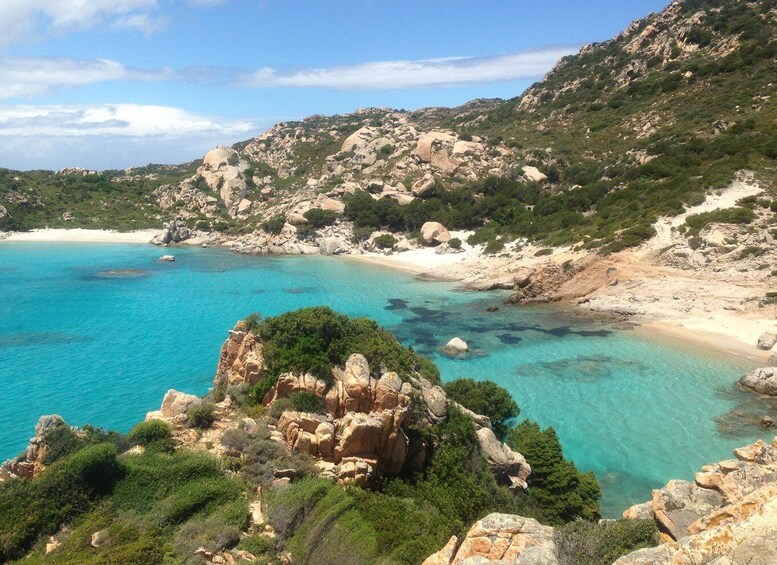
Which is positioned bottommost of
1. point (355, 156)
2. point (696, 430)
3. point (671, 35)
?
point (696, 430)

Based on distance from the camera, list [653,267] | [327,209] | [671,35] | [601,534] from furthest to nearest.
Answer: [671,35]
[327,209]
[653,267]
[601,534]

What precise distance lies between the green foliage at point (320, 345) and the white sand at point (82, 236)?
65644mm

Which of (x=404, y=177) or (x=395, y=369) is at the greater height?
(x=404, y=177)

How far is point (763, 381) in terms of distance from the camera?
19.8 meters

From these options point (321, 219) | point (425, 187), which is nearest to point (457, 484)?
point (425, 187)

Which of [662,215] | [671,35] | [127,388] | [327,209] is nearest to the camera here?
[127,388]

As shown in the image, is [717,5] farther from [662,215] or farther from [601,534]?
[601,534]

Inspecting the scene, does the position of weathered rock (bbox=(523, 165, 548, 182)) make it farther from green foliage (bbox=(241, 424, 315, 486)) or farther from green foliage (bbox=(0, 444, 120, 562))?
green foliage (bbox=(0, 444, 120, 562))

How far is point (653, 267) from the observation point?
3316cm

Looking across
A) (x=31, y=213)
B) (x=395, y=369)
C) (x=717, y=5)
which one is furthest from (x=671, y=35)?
(x=31, y=213)

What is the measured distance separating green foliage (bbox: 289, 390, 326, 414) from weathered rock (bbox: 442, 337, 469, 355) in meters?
13.6

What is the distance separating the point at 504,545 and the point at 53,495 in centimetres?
Answer: 778

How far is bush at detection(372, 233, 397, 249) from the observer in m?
54.9

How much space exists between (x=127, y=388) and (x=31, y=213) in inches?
2941
